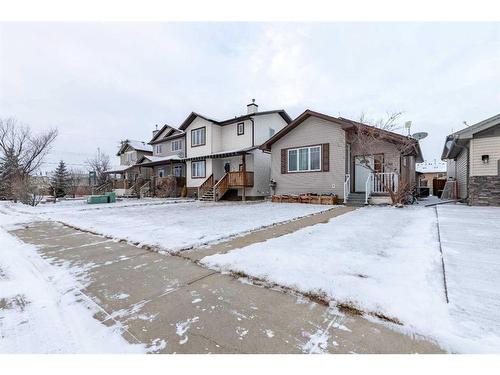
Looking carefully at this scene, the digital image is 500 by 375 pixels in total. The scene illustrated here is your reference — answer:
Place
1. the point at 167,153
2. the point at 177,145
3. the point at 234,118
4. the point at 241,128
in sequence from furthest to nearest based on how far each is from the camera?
the point at 167,153, the point at 177,145, the point at 234,118, the point at 241,128

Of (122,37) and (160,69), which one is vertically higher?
(160,69)

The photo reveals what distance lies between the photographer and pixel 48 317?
2.18m

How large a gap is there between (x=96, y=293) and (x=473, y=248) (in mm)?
5602

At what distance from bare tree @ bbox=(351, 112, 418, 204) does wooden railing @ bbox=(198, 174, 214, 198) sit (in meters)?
10.1

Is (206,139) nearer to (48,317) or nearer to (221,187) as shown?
(221,187)

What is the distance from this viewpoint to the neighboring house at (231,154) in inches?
642

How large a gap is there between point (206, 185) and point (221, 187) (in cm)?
201

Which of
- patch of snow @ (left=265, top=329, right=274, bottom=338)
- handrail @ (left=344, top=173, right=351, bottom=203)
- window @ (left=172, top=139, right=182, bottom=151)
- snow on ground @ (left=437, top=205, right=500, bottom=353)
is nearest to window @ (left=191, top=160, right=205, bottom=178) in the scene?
Result: window @ (left=172, top=139, right=182, bottom=151)

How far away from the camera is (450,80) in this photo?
13047 mm

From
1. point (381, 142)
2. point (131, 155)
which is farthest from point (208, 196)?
point (131, 155)

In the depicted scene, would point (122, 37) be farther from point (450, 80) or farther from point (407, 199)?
point (450, 80)

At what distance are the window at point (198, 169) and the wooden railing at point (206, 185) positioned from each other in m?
1.24

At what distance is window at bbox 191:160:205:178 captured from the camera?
19.1m
